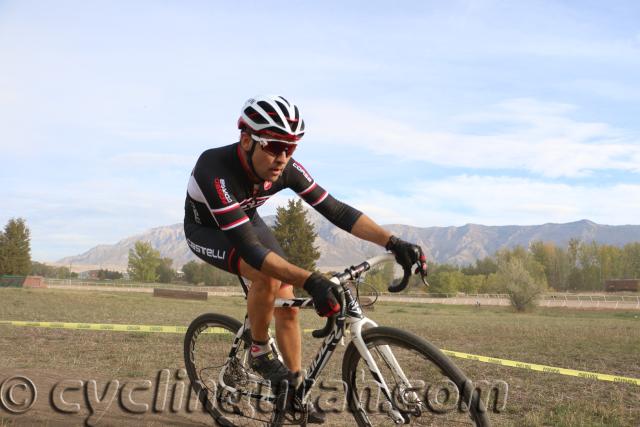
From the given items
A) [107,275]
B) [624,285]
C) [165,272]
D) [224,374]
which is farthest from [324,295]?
[107,275]

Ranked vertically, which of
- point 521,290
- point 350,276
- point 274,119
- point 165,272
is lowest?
point 521,290

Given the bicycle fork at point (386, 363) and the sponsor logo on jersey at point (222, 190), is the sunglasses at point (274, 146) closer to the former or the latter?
the sponsor logo on jersey at point (222, 190)

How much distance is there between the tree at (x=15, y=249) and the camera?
87.6 metres

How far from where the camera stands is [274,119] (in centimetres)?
467

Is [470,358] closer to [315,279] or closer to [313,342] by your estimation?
[313,342]

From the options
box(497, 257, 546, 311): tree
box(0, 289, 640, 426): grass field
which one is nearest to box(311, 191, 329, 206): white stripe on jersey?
box(0, 289, 640, 426): grass field

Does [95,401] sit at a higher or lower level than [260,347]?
lower

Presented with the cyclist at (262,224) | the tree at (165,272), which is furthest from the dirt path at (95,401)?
the tree at (165,272)

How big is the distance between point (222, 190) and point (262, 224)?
38.3 inches

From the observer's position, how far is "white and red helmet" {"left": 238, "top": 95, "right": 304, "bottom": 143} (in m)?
4.68

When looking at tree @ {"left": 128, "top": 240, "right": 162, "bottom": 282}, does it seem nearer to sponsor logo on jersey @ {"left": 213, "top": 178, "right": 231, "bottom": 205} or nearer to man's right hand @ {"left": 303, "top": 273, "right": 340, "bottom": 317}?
sponsor logo on jersey @ {"left": 213, "top": 178, "right": 231, "bottom": 205}

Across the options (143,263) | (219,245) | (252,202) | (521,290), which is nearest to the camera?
(219,245)

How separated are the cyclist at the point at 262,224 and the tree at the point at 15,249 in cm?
9409

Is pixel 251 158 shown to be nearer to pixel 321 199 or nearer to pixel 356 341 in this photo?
pixel 321 199
